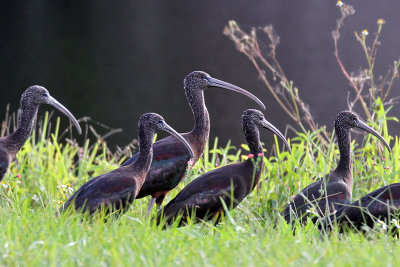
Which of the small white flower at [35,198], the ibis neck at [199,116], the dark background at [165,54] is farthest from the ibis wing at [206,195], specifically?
the dark background at [165,54]

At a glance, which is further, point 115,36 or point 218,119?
point 115,36

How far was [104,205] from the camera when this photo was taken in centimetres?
552

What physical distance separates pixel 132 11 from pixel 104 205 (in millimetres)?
29346

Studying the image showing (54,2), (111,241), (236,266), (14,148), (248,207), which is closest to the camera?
(236,266)

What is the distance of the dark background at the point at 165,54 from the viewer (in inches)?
696

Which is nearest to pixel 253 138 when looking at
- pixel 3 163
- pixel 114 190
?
pixel 114 190

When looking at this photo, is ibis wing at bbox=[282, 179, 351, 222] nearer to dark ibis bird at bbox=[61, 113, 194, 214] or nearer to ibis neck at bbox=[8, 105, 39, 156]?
dark ibis bird at bbox=[61, 113, 194, 214]

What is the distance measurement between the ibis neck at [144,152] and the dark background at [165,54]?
6.20 m

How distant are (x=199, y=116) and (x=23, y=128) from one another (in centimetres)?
153

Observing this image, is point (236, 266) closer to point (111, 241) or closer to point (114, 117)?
point (111, 241)

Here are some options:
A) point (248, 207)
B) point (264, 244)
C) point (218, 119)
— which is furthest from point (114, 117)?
point (264, 244)

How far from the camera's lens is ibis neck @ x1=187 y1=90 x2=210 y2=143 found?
693 cm

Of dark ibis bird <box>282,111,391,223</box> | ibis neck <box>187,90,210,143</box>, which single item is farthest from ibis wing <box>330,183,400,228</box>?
ibis neck <box>187,90,210,143</box>

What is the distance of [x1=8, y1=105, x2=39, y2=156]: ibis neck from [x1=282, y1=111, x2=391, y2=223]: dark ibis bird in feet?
7.09
